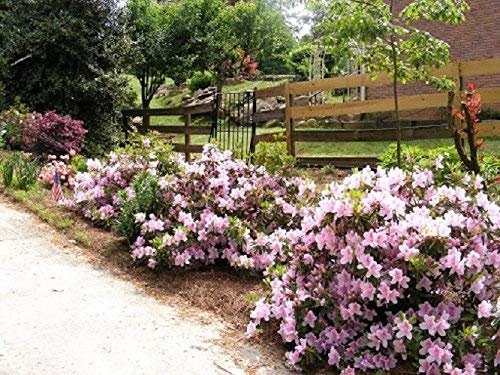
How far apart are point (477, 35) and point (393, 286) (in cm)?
1209

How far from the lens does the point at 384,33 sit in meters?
5.07

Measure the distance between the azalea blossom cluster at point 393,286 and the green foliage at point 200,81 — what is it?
729 inches

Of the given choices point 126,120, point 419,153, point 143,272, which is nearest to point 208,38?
point 126,120

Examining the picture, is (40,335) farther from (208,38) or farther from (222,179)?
(208,38)

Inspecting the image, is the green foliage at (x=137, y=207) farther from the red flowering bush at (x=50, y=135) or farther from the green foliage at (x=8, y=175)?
the red flowering bush at (x=50, y=135)

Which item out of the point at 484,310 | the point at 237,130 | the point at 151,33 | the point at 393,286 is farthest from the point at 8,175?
the point at 151,33

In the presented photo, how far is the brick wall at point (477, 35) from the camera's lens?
1307cm

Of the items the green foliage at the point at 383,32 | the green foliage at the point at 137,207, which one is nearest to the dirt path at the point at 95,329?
the green foliage at the point at 137,207

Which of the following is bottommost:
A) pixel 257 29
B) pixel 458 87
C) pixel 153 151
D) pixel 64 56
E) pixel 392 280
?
pixel 392 280

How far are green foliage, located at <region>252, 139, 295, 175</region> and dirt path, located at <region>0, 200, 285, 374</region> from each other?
5.70 ft

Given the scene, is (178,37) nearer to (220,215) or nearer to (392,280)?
(220,215)

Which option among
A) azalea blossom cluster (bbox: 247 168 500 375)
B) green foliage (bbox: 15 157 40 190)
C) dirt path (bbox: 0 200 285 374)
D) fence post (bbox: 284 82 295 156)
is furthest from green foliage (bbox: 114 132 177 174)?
fence post (bbox: 284 82 295 156)

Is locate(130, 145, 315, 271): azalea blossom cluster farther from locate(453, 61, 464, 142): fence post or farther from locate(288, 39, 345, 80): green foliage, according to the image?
locate(288, 39, 345, 80): green foliage

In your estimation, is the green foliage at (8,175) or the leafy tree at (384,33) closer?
the leafy tree at (384,33)
